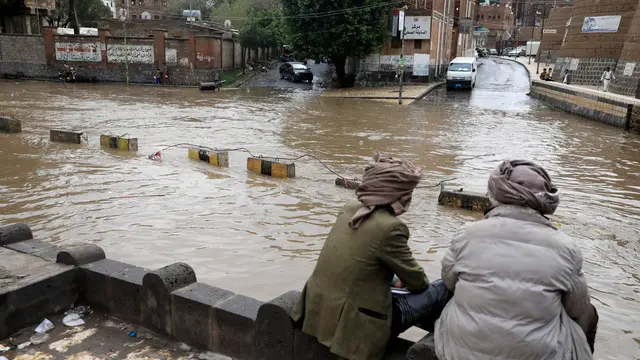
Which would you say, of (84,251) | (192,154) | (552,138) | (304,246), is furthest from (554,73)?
(84,251)

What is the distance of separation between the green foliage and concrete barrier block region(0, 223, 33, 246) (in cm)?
3883

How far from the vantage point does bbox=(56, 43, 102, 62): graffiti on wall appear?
3584 centimetres

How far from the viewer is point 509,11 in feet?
285

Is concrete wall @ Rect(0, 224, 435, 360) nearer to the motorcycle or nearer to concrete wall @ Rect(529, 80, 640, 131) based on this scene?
concrete wall @ Rect(529, 80, 640, 131)

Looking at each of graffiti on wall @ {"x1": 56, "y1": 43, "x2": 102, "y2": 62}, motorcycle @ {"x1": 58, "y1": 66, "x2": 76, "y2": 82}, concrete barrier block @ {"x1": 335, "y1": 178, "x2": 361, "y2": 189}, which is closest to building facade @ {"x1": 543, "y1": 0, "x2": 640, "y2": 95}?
concrete barrier block @ {"x1": 335, "y1": 178, "x2": 361, "y2": 189}

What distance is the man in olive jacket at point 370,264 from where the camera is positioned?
2662 millimetres

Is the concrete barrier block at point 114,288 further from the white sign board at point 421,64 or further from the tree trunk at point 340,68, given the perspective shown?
the white sign board at point 421,64

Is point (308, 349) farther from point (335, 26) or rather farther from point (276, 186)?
point (335, 26)

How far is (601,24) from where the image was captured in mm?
29781

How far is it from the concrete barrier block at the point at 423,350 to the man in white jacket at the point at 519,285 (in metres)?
0.07

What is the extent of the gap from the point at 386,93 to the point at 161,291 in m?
28.0

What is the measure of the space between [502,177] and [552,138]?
16.3 meters

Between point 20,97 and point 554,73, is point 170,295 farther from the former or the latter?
point 554,73

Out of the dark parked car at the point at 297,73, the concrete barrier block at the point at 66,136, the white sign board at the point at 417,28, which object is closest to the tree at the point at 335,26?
the white sign board at the point at 417,28
